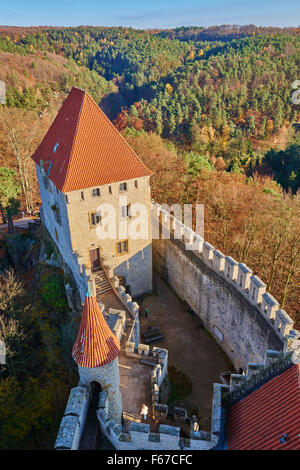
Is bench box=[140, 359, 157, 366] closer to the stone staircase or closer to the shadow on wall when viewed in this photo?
the stone staircase

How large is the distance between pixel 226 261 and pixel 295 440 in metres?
11.5

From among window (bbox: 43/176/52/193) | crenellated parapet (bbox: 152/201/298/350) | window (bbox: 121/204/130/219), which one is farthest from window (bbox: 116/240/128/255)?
window (bbox: 43/176/52/193)

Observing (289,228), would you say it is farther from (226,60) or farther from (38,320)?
(226,60)

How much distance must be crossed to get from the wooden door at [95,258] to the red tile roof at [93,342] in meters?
12.3

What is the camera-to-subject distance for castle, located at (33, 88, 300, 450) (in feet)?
44.9

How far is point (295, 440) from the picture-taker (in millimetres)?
10836

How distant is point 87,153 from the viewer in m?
24.3

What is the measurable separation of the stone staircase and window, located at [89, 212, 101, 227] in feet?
13.3

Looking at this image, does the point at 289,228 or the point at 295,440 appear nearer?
the point at 295,440

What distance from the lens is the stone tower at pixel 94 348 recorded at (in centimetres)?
1434

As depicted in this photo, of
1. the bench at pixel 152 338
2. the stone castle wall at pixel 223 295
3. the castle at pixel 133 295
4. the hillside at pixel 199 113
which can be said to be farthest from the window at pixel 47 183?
the hillside at pixel 199 113

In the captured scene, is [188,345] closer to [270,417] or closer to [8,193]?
[270,417]

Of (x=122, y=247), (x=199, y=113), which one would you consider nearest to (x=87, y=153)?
(x=122, y=247)
